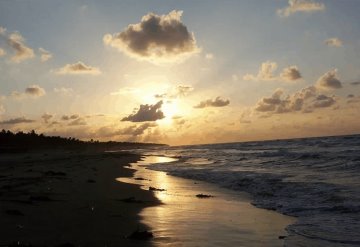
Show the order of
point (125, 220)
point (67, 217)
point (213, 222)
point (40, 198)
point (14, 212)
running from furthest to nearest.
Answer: point (40, 198), point (213, 222), point (125, 220), point (67, 217), point (14, 212)

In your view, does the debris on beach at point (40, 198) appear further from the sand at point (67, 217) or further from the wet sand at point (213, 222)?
the wet sand at point (213, 222)

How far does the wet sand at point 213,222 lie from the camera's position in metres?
10.3

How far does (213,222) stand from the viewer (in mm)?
12812

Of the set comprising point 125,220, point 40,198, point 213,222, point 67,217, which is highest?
point 40,198

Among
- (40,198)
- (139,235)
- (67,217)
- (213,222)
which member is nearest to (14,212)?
(67,217)

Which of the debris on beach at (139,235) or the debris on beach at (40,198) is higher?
the debris on beach at (40,198)

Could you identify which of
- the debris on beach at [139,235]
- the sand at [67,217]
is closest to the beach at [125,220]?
the sand at [67,217]

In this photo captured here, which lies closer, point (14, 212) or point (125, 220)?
point (14, 212)

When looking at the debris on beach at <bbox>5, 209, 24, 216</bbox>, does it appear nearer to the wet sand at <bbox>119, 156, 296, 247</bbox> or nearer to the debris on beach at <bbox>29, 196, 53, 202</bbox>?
the debris on beach at <bbox>29, 196, 53, 202</bbox>

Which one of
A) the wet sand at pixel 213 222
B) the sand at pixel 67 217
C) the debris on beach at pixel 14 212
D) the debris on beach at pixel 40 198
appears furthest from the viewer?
the debris on beach at pixel 40 198

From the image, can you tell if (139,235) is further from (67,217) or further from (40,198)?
(40,198)

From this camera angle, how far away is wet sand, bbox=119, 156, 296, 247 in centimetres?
1034

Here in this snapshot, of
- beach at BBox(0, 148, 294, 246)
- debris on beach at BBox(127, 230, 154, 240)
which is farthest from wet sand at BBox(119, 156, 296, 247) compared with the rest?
debris on beach at BBox(127, 230, 154, 240)

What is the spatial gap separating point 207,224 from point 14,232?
18.2 feet
